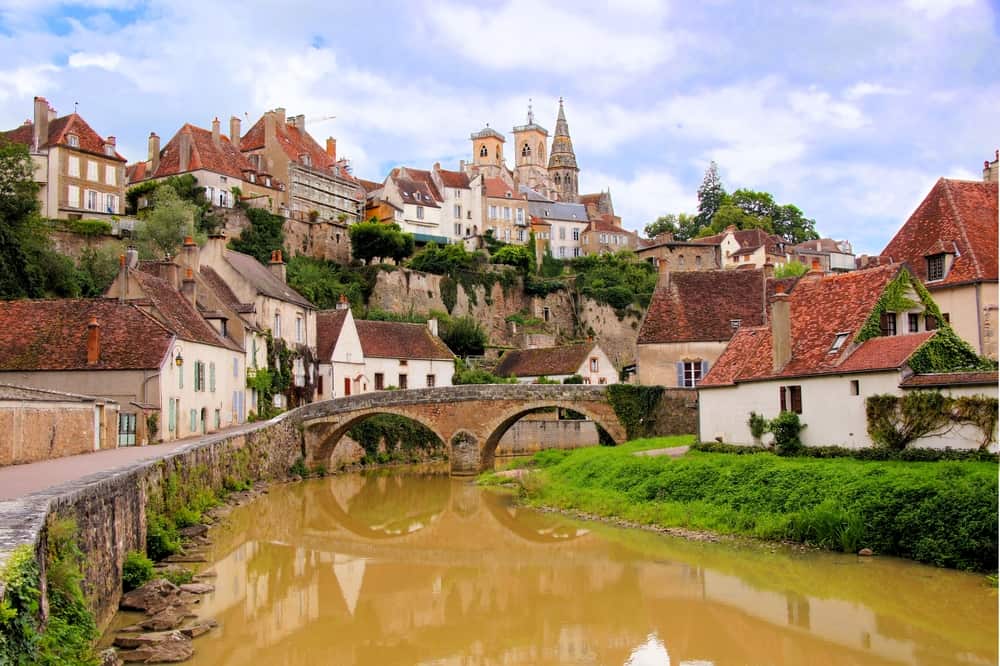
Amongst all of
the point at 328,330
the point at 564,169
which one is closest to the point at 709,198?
the point at 564,169

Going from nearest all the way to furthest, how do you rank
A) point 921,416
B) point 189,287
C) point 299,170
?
1. point 921,416
2. point 189,287
3. point 299,170

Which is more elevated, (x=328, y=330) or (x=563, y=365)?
(x=328, y=330)

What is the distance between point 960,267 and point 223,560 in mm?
18117

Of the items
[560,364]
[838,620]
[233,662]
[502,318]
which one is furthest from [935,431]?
[502,318]

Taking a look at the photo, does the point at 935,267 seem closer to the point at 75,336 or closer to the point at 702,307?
the point at 702,307

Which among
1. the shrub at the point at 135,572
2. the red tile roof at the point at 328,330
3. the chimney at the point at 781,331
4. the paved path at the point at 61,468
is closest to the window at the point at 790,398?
the chimney at the point at 781,331

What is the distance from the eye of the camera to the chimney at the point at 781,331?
2339cm

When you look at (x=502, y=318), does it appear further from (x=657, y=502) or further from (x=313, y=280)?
(x=657, y=502)

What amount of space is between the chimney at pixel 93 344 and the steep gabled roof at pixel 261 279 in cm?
1102

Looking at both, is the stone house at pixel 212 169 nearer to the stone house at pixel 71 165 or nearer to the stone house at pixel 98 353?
the stone house at pixel 71 165

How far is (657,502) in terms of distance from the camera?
23.1 metres

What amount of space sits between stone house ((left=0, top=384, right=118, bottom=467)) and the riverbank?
1139 centimetres

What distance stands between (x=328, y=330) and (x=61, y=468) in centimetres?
2744

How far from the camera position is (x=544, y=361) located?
165 ft
